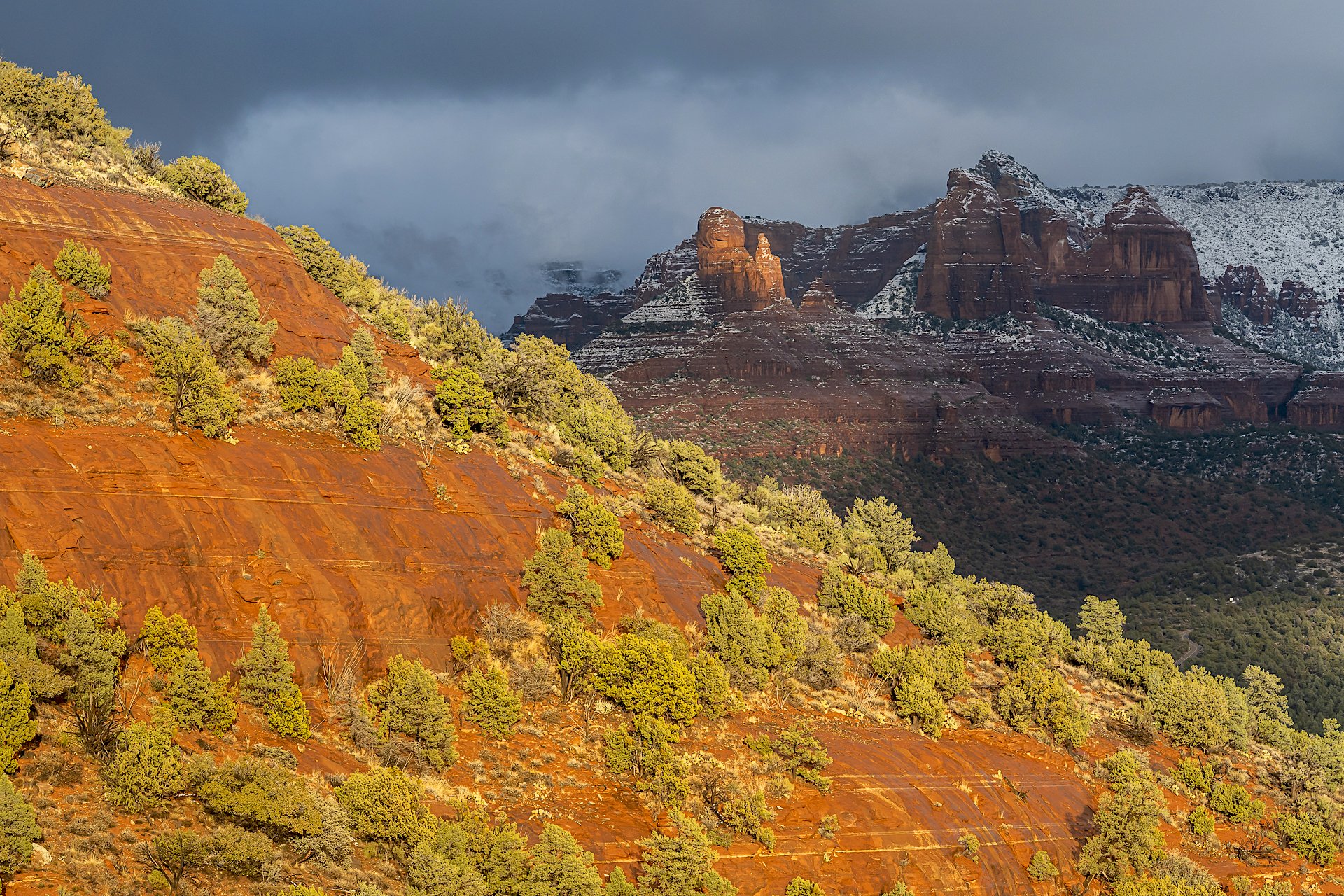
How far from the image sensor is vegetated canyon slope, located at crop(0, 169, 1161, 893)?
988 inches

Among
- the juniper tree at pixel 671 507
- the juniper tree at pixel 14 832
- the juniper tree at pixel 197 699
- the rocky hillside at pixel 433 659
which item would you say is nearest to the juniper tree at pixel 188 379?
the rocky hillside at pixel 433 659

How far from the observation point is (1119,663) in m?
51.3

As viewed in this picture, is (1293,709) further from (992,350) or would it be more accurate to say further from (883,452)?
(992,350)

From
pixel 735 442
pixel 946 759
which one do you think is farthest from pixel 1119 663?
pixel 735 442

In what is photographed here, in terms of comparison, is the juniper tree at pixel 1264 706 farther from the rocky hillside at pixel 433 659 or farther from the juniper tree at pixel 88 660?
the juniper tree at pixel 88 660

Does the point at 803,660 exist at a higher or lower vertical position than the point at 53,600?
lower

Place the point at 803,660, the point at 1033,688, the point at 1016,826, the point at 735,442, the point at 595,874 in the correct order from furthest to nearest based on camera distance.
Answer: the point at 735,442 → the point at 1033,688 → the point at 803,660 → the point at 1016,826 → the point at 595,874

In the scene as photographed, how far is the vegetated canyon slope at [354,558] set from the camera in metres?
25.1

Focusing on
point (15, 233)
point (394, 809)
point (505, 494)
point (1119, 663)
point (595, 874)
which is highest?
point (15, 233)

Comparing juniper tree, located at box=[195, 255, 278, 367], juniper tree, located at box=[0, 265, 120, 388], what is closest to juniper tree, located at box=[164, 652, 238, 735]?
juniper tree, located at box=[0, 265, 120, 388]

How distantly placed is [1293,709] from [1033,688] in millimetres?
42204

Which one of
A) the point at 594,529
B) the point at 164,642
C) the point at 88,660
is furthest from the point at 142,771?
the point at 594,529

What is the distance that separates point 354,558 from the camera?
1128 inches

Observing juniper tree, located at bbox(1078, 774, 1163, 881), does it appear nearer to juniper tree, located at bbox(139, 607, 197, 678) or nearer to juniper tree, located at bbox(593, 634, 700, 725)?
juniper tree, located at bbox(593, 634, 700, 725)
